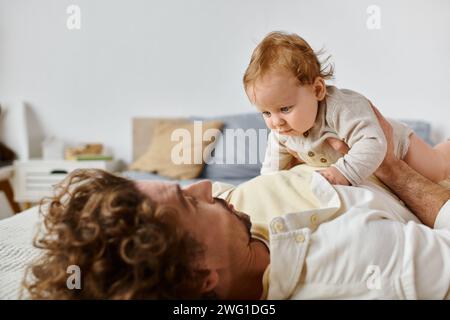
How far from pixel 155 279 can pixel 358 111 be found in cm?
61

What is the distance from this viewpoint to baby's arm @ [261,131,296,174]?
1179 mm

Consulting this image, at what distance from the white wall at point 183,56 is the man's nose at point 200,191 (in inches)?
28.4

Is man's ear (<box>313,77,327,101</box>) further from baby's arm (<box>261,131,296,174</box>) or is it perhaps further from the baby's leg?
the baby's leg

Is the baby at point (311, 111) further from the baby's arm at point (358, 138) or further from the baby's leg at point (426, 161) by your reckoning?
the baby's leg at point (426, 161)

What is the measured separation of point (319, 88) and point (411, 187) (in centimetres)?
30

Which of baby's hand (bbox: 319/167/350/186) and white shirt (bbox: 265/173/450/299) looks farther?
baby's hand (bbox: 319/167/350/186)

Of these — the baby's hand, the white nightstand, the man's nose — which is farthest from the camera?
the white nightstand

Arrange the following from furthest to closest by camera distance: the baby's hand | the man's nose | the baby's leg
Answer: the baby's leg, the baby's hand, the man's nose

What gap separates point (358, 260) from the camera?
26.5 inches

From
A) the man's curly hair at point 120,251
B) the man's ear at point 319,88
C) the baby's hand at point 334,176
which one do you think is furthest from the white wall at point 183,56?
the man's curly hair at point 120,251

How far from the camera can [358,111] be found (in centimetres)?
101

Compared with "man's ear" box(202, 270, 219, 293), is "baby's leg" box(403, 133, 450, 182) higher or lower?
higher

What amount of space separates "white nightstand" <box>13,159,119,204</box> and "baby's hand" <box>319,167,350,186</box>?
2179 millimetres

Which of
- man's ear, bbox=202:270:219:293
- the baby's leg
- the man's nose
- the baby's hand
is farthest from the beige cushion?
man's ear, bbox=202:270:219:293
